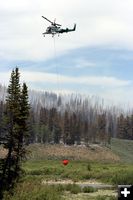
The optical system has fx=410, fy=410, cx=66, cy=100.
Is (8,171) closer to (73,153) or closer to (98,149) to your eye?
(73,153)

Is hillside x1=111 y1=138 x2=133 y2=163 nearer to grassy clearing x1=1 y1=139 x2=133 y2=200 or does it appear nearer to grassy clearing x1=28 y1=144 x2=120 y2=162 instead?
grassy clearing x1=1 y1=139 x2=133 y2=200

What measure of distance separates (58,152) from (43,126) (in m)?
24.1

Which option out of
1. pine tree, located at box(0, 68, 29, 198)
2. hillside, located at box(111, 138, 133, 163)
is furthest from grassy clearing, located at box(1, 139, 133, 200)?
pine tree, located at box(0, 68, 29, 198)

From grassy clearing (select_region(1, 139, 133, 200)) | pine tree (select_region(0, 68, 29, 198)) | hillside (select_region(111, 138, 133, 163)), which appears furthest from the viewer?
hillside (select_region(111, 138, 133, 163))

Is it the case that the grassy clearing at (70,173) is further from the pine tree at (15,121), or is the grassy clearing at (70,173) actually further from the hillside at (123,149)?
the pine tree at (15,121)

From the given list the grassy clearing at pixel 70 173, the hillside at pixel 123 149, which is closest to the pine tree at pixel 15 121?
the grassy clearing at pixel 70 173

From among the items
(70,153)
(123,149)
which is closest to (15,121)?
(70,153)

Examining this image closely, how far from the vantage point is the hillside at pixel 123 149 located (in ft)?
461

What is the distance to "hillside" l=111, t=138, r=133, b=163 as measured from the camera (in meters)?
140

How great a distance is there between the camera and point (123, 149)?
157125 mm

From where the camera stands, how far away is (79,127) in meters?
156

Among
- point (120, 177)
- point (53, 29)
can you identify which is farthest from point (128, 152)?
point (53, 29)

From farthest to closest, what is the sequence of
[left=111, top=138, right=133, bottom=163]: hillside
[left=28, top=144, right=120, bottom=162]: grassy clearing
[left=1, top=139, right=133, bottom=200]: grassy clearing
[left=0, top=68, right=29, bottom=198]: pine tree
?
1. [left=111, top=138, right=133, bottom=163]: hillside
2. [left=28, top=144, right=120, bottom=162]: grassy clearing
3. [left=0, top=68, right=29, bottom=198]: pine tree
4. [left=1, top=139, right=133, bottom=200]: grassy clearing

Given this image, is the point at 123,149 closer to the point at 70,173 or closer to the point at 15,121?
the point at 70,173
